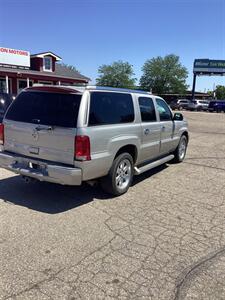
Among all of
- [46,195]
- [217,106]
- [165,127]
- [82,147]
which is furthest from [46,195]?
[217,106]

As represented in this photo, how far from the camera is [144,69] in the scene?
84.1 meters

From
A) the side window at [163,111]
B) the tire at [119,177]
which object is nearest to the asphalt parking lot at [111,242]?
the tire at [119,177]

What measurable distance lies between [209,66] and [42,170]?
5988 cm

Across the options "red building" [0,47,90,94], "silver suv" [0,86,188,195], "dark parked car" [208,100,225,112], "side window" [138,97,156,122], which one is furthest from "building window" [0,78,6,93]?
"dark parked car" [208,100,225,112]

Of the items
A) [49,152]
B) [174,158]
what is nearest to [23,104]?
[49,152]

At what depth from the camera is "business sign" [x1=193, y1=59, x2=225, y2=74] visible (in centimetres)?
5866

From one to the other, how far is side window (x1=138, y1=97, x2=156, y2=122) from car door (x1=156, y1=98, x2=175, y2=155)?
1.10 feet

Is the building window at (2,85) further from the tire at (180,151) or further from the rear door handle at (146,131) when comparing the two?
the rear door handle at (146,131)

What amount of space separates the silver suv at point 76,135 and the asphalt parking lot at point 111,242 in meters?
0.51

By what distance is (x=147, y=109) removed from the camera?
6.43 metres

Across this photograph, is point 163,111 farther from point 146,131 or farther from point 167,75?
point 167,75

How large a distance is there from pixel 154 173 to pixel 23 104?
354 cm

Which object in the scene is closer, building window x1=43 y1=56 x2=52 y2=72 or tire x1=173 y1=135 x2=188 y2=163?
tire x1=173 y1=135 x2=188 y2=163

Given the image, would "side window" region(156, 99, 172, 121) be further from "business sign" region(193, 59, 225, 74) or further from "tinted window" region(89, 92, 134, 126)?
"business sign" region(193, 59, 225, 74)
